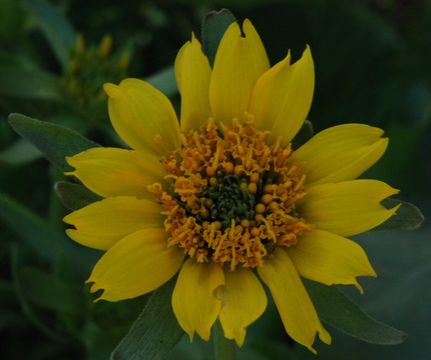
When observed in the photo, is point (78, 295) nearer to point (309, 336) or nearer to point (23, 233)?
point (23, 233)

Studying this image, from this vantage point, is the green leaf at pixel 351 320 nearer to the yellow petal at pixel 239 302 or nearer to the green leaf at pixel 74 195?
the yellow petal at pixel 239 302

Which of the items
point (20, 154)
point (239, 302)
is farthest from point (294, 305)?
point (20, 154)

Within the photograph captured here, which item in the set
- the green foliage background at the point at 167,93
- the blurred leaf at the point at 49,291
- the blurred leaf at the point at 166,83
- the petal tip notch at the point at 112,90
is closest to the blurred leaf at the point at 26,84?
the green foliage background at the point at 167,93

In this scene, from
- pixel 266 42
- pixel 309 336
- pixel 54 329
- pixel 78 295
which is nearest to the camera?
pixel 309 336

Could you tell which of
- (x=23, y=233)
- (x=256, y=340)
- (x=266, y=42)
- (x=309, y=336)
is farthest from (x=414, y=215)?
(x=266, y=42)

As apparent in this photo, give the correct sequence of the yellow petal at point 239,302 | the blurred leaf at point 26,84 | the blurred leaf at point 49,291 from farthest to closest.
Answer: the blurred leaf at point 26,84 < the blurred leaf at point 49,291 < the yellow petal at point 239,302

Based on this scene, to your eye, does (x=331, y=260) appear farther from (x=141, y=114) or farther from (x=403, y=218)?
(x=141, y=114)
